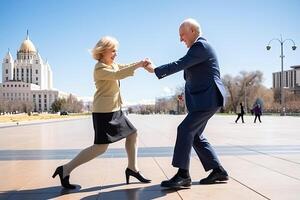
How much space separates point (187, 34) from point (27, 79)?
631 ft

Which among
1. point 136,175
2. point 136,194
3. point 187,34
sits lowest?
point 136,194

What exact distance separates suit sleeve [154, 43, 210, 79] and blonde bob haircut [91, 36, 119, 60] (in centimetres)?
66

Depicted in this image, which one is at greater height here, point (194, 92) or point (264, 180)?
point (194, 92)

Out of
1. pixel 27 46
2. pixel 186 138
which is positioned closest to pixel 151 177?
pixel 186 138

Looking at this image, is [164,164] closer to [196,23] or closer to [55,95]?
[196,23]

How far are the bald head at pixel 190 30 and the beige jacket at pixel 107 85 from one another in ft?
2.49

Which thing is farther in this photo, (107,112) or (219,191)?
(107,112)

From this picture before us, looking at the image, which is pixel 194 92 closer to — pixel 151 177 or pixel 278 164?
pixel 151 177

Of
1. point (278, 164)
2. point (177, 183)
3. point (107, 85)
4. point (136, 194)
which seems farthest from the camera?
point (278, 164)

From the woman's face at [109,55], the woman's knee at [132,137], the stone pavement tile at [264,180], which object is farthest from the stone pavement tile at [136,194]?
the woman's face at [109,55]

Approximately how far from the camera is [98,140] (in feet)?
16.8

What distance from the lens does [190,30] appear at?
209 inches

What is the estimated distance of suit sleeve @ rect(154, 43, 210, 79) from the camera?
16.4ft

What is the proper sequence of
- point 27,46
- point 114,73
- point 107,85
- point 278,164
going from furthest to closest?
point 27,46
point 278,164
point 107,85
point 114,73
